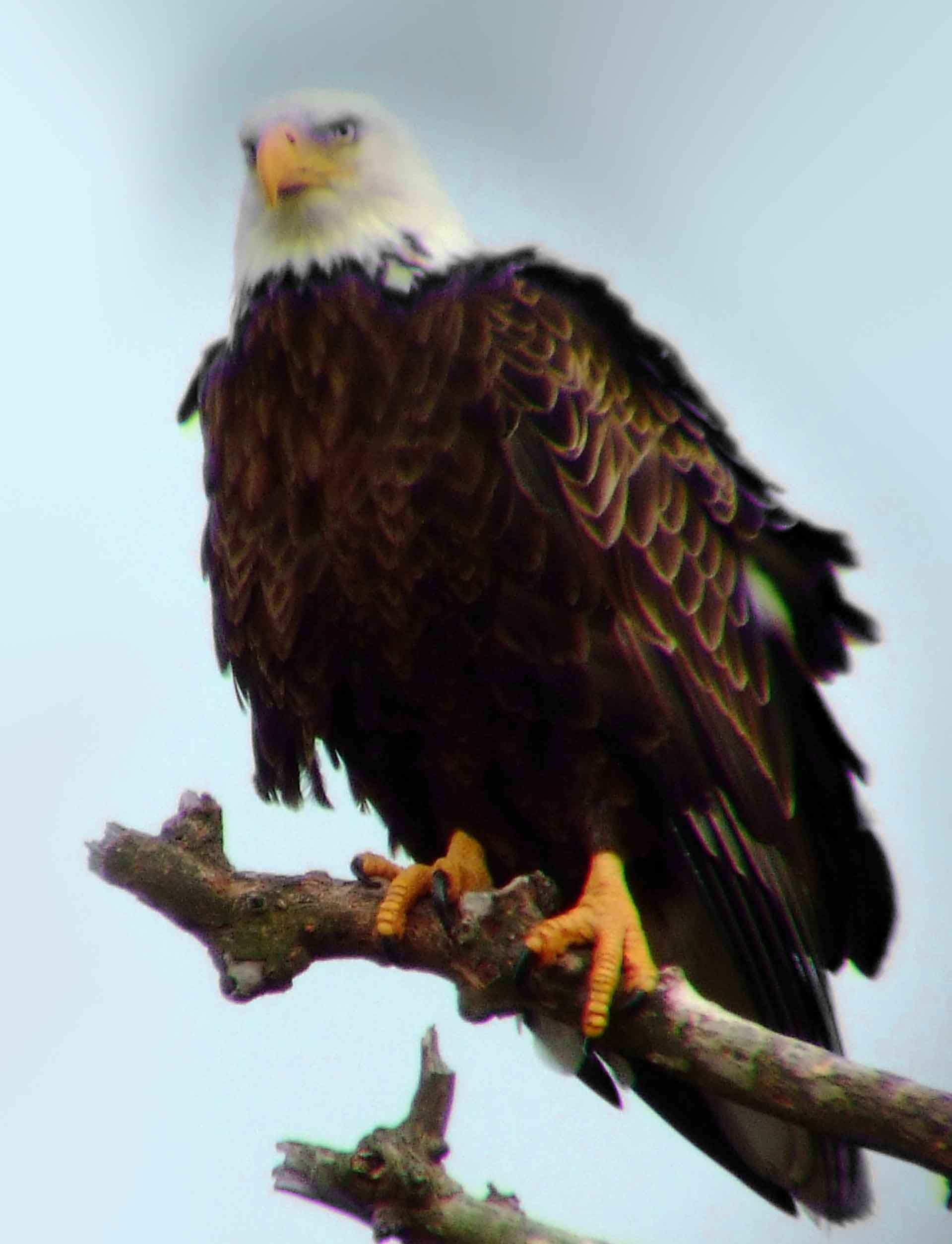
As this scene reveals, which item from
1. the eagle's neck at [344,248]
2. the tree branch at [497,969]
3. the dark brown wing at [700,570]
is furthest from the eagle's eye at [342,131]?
the tree branch at [497,969]

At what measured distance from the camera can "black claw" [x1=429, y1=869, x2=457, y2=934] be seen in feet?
12.4

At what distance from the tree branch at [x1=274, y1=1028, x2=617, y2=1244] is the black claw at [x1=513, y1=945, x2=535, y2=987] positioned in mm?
390

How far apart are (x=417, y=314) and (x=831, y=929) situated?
1.72 m

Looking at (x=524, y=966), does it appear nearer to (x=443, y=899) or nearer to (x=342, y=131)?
(x=443, y=899)

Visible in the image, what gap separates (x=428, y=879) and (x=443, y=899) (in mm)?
171

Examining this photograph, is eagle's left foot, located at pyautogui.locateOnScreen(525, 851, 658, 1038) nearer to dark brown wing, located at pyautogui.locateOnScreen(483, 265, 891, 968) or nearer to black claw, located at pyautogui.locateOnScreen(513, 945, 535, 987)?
black claw, located at pyautogui.locateOnScreen(513, 945, 535, 987)

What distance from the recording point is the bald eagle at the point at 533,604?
3.88 m

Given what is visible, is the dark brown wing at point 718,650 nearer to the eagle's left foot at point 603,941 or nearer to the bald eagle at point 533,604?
the bald eagle at point 533,604

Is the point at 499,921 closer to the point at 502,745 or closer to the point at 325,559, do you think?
the point at 502,745

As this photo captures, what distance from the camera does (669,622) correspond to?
13.2ft

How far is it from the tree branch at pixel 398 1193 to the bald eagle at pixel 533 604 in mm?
467

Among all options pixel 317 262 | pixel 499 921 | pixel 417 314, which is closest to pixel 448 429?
pixel 417 314

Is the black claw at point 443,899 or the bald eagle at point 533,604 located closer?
the black claw at point 443,899

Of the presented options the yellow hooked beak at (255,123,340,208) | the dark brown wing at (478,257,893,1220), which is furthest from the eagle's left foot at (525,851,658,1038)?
the yellow hooked beak at (255,123,340,208)
